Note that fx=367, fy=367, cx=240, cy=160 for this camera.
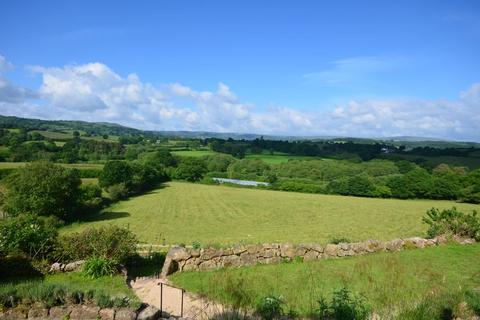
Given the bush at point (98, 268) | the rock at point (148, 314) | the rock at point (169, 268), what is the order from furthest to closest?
the rock at point (169, 268) → the bush at point (98, 268) → the rock at point (148, 314)

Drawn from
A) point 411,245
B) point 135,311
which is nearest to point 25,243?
point 135,311

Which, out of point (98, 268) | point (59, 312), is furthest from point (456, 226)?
point (59, 312)

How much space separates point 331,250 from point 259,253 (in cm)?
340

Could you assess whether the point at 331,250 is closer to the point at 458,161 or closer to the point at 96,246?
the point at 96,246

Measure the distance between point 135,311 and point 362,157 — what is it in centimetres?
12195

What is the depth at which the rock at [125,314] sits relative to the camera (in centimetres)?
762

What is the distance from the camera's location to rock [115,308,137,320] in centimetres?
762

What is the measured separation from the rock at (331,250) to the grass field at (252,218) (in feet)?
45.9

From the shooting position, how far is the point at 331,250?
16547 millimetres

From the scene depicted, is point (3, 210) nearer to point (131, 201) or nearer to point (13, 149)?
point (131, 201)

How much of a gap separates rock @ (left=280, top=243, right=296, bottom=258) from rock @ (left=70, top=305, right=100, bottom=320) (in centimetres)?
932

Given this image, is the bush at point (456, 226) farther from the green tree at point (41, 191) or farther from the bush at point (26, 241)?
the green tree at point (41, 191)

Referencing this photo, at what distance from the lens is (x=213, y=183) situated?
85.2 m

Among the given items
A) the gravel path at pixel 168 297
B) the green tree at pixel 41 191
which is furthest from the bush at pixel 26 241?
the green tree at pixel 41 191
